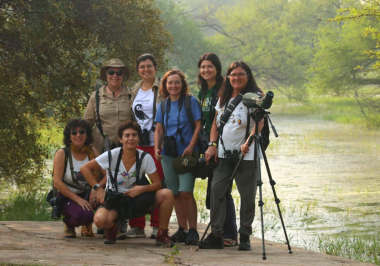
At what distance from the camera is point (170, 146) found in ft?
15.9

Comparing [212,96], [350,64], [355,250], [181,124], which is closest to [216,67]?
[212,96]

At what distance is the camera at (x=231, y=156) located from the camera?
462 cm

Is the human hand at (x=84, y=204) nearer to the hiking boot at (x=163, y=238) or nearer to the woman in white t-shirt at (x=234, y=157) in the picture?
the hiking boot at (x=163, y=238)

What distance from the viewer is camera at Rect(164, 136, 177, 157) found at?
486cm

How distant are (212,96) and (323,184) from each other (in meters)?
6.81

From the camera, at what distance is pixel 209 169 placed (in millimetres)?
4816

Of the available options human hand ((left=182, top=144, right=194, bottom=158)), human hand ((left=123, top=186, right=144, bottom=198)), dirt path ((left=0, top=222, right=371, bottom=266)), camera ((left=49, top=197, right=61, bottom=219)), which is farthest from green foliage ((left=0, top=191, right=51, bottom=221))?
human hand ((left=182, top=144, right=194, bottom=158))

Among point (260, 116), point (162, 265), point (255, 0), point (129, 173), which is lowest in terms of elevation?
point (162, 265)

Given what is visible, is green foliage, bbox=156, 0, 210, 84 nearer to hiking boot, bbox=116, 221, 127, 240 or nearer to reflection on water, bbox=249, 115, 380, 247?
reflection on water, bbox=249, 115, 380, 247

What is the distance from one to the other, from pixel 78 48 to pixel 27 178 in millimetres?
2101

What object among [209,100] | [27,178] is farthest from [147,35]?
[209,100]

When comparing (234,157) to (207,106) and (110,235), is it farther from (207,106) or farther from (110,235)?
(110,235)

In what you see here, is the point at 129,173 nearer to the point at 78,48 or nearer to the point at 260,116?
the point at 260,116

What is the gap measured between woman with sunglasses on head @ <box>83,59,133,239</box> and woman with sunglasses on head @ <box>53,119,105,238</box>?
0.22m
